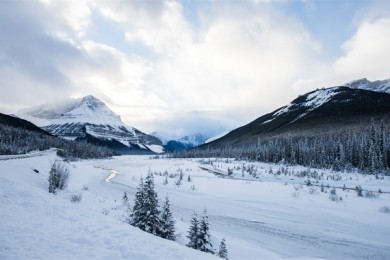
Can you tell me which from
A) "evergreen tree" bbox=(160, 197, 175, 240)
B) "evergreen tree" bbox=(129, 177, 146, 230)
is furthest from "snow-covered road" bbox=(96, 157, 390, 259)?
"evergreen tree" bbox=(129, 177, 146, 230)

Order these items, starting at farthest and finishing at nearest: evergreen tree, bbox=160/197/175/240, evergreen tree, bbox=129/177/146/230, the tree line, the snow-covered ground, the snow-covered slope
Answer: evergreen tree, bbox=129/177/146/230 → evergreen tree, bbox=160/197/175/240 → the tree line → the snow-covered ground → the snow-covered slope

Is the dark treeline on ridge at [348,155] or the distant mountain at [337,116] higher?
the distant mountain at [337,116]

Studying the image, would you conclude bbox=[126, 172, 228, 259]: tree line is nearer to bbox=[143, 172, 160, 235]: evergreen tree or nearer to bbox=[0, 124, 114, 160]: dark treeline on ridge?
bbox=[143, 172, 160, 235]: evergreen tree

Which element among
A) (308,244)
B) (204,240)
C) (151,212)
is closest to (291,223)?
A: (308,244)

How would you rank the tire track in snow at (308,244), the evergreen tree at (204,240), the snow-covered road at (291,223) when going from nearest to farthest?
the evergreen tree at (204,240) → the tire track in snow at (308,244) → the snow-covered road at (291,223)

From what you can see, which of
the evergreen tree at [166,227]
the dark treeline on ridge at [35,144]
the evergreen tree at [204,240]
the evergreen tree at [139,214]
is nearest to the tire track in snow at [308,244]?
the evergreen tree at [204,240]

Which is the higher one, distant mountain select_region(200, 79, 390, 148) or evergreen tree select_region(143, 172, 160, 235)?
distant mountain select_region(200, 79, 390, 148)

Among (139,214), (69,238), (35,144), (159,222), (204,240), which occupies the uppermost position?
(35,144)

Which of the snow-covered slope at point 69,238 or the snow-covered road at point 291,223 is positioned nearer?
the snow-covered slope at point 69,238

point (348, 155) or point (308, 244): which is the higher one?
point (348, 155)

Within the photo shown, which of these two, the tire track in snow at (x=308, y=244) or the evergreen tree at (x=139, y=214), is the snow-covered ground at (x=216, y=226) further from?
the evergreen tree at (x=139, y=214)

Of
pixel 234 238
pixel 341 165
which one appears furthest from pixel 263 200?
pixel 341 165

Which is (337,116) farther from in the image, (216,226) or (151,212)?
(151,212)

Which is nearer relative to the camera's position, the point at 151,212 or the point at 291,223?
the point at 151,212
